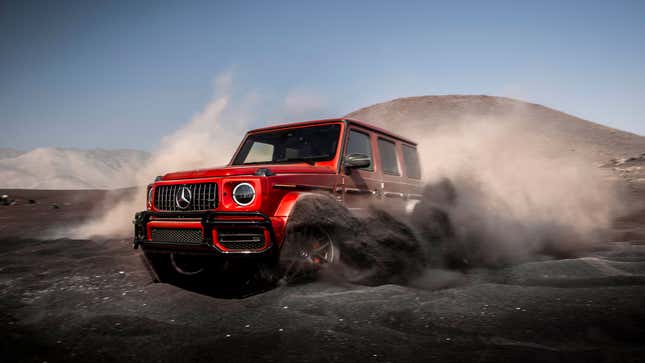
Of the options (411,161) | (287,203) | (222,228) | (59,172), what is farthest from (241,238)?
(59,172)

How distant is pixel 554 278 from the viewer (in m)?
4.54

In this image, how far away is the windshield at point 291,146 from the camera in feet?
16.4

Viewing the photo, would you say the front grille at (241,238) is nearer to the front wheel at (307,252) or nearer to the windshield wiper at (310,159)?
the front wheel at (307,252)

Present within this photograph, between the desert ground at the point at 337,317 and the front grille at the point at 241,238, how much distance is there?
525 millimetres

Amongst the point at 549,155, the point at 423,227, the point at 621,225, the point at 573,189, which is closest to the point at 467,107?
the point at 549,155

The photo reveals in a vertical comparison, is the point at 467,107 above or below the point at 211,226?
above

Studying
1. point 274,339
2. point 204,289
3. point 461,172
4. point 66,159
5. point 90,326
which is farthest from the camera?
point 66,159

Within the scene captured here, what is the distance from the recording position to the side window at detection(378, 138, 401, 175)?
578 centimetres

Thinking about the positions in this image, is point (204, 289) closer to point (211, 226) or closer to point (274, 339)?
point (211, 226)

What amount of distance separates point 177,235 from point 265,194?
3.21ft

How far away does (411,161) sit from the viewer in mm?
6758

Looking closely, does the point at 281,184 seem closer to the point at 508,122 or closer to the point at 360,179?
the point at 360,179

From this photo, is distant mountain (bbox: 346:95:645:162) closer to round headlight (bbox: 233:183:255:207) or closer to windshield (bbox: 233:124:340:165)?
windshield (bbox: 233:124:340:165)

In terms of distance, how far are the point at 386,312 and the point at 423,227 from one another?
8.59 feet
